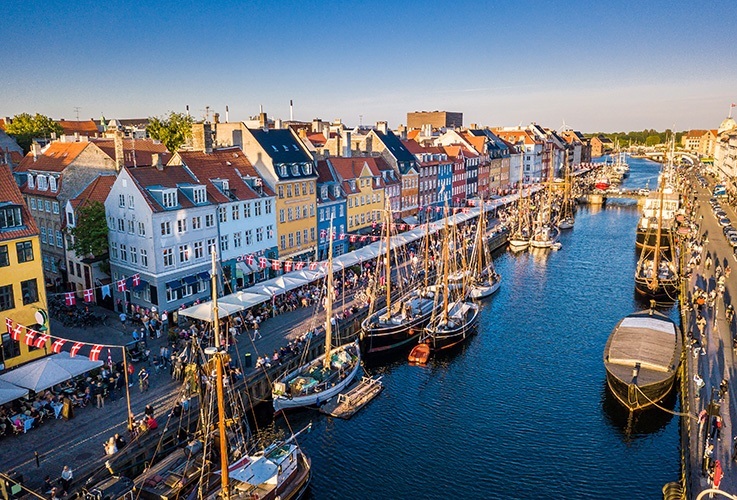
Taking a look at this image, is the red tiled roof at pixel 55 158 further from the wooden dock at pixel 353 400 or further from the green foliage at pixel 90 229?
the wooden dock at pixel 353 400

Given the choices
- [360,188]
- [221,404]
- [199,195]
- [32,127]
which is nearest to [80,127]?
[32,127]

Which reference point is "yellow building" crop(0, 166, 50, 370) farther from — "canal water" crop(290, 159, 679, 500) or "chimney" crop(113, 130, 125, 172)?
"canal water" crop(290, 159, 679, 500)

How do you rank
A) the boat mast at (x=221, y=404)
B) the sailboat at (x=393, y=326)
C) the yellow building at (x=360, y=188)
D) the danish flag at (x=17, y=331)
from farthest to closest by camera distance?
the yellow building at (x=360, y=188)
the sailboat at (x=393, y=326)
the danish flag at (x=17, y=331)
the boat mast at (x=221, y=404)

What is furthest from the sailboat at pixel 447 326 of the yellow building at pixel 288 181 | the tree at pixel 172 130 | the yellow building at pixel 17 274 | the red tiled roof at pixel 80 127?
the red tiled roof at pixel 80 127

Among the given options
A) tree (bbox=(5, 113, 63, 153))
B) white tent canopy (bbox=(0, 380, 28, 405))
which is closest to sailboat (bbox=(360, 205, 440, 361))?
white tent canopy (bbox=(0, 380, 28, 405))

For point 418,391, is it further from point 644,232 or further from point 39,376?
point 644,232
